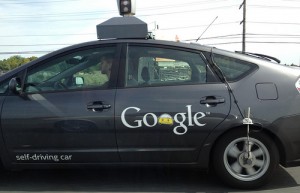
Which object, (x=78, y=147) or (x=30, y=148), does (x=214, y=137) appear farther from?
(x=30, y=148)

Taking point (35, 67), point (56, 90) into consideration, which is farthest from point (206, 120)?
point (35, 67)

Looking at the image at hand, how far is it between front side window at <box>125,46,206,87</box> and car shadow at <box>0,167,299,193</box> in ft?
3.14

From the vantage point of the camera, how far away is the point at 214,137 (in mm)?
4254

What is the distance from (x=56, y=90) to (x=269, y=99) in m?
2.22

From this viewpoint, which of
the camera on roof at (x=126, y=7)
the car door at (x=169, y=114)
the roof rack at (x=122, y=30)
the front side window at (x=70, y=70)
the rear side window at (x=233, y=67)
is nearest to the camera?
the car door at (x=169, y=114)

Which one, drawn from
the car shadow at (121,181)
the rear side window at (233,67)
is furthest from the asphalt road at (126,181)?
the rear side window at (233,67)

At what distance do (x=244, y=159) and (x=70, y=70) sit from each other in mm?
2062

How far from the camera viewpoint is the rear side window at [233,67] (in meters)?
4.38

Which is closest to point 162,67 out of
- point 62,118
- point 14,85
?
point 62,118

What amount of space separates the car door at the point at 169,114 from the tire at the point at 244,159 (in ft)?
0.75

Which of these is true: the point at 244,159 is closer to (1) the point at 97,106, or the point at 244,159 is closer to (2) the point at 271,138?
(2) the point at 271,138

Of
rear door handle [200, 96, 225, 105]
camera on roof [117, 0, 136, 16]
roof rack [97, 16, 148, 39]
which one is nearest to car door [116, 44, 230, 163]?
rear door handle [200, 96, 225, 105]

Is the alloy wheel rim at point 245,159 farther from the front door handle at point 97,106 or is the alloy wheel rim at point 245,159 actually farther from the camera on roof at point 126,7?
the camera on roof at point 126,7

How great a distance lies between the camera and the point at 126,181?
4719 mm
